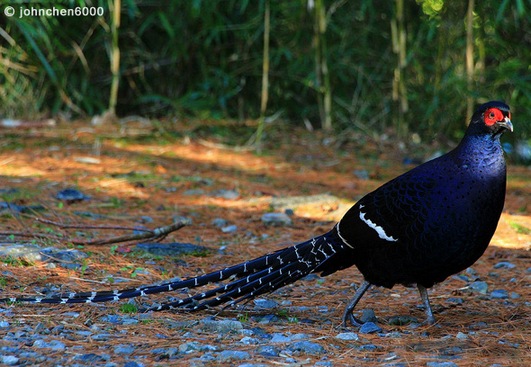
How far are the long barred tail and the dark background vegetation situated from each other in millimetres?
3754

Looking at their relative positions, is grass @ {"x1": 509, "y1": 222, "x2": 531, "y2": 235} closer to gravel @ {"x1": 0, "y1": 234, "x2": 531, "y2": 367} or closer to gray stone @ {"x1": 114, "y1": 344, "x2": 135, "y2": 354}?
gravel @ {"x1": 0, "y1": 234, "x2": 531, "y2": 367}

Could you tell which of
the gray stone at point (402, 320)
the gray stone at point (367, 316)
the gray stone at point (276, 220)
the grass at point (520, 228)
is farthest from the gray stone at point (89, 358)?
the grass at point (520, 228)

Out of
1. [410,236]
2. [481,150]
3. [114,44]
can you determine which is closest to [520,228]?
[481,150]

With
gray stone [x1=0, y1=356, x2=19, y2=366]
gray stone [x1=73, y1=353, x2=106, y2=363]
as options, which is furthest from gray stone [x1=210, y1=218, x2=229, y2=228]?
gray stone [x1=0, y1=356, x2=19, y2=366]

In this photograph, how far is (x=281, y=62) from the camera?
8539 millimetres

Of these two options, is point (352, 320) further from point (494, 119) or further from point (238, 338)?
point (494, 119)

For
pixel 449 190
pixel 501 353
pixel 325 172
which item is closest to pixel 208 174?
pixel 325 172

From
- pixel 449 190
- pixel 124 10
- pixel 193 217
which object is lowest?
pixel 193 217

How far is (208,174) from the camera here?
6.43 meters

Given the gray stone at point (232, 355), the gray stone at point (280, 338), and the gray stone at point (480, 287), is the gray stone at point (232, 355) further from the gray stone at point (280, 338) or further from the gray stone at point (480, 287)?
the gray stone at point (480, 287)

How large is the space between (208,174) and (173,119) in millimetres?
1668

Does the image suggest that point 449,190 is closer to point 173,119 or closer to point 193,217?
point 193,217

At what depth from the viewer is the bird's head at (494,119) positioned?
349 cm

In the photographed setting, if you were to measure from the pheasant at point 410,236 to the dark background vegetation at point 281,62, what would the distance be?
12.4 ft
